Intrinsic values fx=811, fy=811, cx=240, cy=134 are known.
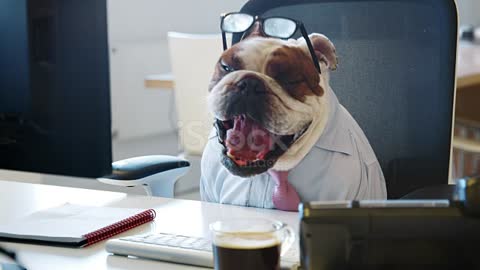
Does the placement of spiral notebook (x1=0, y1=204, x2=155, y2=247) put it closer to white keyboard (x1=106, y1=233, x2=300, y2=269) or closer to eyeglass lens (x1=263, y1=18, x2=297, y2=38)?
white keyboard (x1=106, y1=233, x2=300, y2=269)

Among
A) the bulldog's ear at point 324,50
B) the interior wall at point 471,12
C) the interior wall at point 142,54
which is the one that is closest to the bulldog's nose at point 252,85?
the bulldog's ear at point 324,50

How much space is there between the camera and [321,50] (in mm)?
1329

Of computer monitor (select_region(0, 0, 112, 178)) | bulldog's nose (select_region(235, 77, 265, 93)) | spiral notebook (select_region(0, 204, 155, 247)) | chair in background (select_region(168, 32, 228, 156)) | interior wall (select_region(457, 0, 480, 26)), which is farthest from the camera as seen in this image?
interior wall (select_region(457, 0, 480, 26))

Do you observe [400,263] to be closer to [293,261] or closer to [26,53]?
[293,261]

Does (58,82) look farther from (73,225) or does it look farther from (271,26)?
(271,26)

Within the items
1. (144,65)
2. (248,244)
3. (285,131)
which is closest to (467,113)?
(144,65)

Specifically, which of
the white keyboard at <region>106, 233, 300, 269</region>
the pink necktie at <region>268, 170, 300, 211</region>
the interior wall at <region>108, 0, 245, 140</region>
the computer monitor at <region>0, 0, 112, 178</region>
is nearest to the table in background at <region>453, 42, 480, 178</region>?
the interior wall at <region>108, 0, 245, 140</region>

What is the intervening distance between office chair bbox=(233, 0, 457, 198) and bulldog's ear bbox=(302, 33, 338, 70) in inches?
0.4

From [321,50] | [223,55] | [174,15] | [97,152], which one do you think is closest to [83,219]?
[97,152]

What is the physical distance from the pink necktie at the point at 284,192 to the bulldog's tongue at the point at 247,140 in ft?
0.14

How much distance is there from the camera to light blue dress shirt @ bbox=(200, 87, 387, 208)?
1.32 m

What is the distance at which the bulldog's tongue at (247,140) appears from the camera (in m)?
1.30

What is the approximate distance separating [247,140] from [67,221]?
1.02 ft

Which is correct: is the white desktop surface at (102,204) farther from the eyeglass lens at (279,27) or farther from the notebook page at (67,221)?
the eyeglass lens at (279,27)
